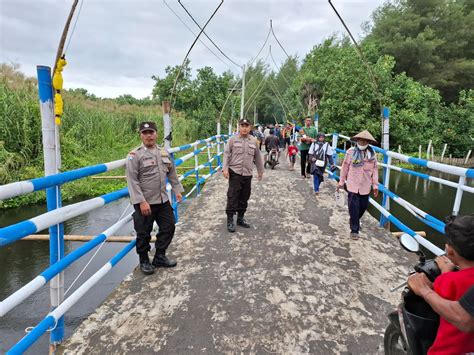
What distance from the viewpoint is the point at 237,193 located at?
407 cm

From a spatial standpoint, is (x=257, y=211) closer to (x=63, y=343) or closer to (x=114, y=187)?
(x=63, y=343)

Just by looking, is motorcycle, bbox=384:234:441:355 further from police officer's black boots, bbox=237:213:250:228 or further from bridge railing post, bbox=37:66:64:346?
police officer's black boots, bbox=237:213:250:228

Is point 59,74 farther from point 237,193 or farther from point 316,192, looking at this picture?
point 316,192

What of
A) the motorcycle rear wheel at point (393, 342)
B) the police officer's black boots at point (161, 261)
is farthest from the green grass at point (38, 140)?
the motorcycle rear wheel at point (393, 342)

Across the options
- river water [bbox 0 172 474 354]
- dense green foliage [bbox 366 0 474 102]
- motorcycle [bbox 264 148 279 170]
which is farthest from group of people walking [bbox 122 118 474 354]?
dense green foliage [bbox 366 0 474 102]

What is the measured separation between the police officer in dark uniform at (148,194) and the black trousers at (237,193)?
119cm

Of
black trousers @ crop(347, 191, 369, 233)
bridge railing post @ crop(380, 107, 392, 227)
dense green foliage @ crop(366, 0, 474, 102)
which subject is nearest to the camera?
black trousers @ crop(347, 191, 369, 233)

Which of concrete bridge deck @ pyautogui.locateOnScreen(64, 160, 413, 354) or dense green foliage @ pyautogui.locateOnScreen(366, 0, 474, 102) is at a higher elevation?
dense green foliage @ pyautogui.locateOnScreen(366, 0, 474, 102)

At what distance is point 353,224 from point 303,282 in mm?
1407

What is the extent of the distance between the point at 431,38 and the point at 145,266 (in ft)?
84.1

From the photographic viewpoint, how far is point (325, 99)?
20719 millimetres

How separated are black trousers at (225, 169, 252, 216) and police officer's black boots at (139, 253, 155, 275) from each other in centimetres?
141

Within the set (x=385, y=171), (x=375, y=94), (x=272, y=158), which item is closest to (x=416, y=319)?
(x=385, y=171)

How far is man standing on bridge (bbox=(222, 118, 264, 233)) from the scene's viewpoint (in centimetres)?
404
